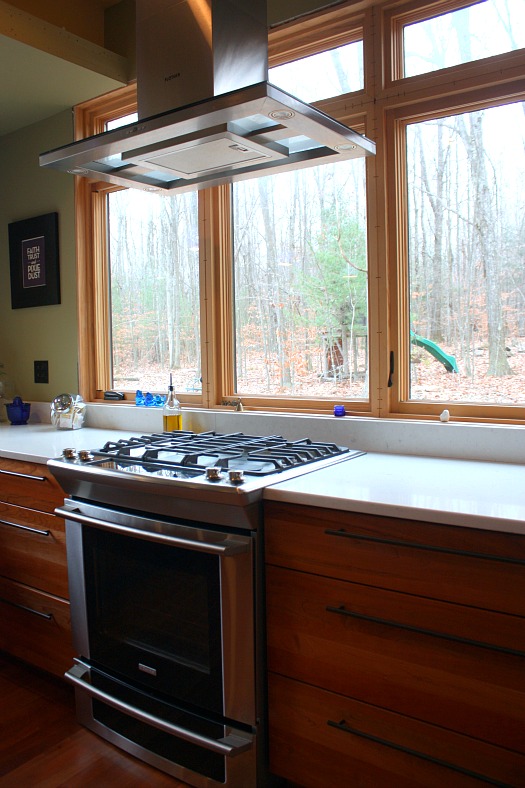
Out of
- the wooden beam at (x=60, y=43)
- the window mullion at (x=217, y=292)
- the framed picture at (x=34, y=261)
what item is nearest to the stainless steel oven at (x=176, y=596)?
the window mullion at (x=217, y=292)

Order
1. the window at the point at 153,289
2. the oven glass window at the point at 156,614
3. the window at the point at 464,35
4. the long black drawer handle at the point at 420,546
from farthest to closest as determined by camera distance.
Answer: the window at the point at 153,289 < the window at the point at 464,35 < the oven glass window at the point at 156,614 < the long black drawer handle at the point at 420,546

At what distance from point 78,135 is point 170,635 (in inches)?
95.3

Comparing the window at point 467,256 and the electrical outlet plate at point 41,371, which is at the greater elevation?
the window at point 467,256

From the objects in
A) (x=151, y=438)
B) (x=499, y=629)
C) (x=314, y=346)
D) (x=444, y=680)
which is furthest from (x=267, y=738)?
(x=314, y=346)

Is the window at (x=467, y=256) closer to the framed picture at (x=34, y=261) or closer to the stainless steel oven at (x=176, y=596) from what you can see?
the stainless steel oven at (x=176, y=596)

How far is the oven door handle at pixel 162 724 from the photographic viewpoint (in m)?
1.67

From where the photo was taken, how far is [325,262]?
2.40 meters

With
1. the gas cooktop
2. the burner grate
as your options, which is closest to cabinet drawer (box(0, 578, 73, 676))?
the gas cooktop

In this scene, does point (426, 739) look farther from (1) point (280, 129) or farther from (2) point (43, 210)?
(2) point (43, 210)

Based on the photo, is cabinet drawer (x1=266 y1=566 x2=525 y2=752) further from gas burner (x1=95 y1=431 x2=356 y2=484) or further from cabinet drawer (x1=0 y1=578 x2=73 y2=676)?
cabinet drawer (x1=0 y1=578 x2=73 y2=676)

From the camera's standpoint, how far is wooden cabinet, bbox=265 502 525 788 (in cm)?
132

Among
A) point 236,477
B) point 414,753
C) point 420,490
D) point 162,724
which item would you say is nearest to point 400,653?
point 414,753

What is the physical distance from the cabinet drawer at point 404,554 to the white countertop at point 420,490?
35 millimetres

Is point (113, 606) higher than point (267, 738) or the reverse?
higher
